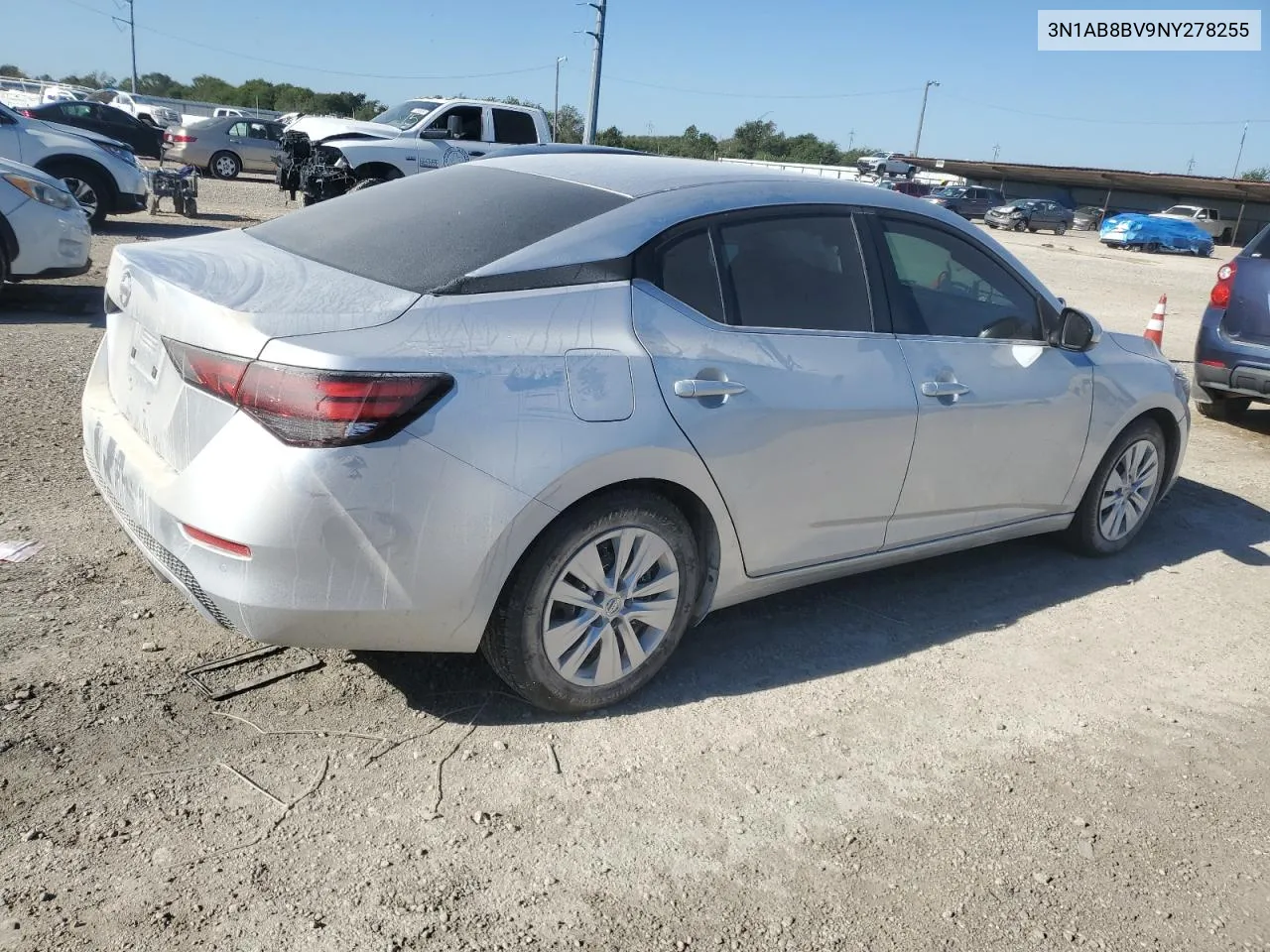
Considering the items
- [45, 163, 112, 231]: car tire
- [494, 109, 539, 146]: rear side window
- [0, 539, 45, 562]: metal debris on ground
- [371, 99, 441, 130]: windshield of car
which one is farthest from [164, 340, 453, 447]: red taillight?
[371, 99, 441, 130]: windshield of car

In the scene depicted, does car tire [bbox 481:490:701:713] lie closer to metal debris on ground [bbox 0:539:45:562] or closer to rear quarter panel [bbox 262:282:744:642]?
rear quarter panel [bbox 262:282:744:642]

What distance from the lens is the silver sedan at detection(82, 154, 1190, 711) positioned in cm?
273

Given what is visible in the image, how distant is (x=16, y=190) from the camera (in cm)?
811

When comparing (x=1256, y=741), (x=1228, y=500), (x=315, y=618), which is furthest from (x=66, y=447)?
(x=1228, y=500)

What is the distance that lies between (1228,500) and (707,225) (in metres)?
4.59

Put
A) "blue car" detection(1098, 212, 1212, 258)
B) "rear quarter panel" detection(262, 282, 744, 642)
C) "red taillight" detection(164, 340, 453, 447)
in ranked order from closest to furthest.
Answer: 1. "red taillight" detection(164, 340, 453, 447)
2. "rear quarter panel" detection(262, 282, 744, 642)
3. "blue car" detection(1098, 212, 1212, 258)

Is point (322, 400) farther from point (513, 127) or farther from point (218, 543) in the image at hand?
point (513, 127)

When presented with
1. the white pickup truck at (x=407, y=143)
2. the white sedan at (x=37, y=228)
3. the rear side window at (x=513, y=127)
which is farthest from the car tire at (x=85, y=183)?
the rear side window at (x=513, y=127)

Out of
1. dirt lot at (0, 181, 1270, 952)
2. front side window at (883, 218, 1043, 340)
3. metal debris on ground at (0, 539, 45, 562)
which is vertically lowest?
Result: dirt lot at (0, 181, 1270, 952)

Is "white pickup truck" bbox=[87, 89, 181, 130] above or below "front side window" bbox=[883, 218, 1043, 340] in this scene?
above

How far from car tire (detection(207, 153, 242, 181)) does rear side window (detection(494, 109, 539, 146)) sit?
11419mm

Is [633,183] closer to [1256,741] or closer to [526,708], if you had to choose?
[526,708]

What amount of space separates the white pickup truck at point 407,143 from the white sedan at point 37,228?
8.41 meters

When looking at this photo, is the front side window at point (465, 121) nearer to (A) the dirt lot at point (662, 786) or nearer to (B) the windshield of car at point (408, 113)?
(B) the windshield of car at point (408, 113)
